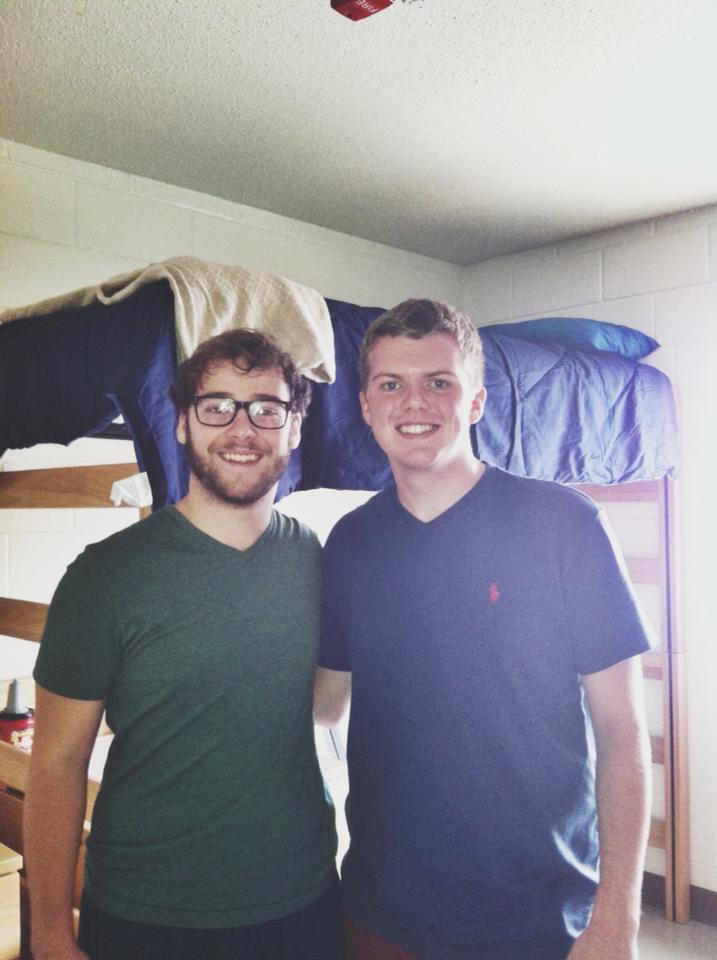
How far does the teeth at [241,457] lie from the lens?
1.34 metres

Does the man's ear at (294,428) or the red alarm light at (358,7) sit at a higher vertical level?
the red alarm light at (358,7)

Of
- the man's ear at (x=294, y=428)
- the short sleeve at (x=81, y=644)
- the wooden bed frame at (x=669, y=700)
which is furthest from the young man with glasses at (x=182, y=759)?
the wooden bed frame at (x=669, y=700)

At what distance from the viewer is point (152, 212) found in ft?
8.55

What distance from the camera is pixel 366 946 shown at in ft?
4.34

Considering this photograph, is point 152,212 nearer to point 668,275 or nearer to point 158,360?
point 158,360

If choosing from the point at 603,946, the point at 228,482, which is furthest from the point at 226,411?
the point at 603,946

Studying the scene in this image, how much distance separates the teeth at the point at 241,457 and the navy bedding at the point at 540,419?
1.29ft

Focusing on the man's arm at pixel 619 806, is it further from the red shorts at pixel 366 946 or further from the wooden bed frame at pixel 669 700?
the wooden bed frame at pixel 669 700

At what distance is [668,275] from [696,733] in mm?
1646

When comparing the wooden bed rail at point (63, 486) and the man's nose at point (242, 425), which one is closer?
the man's nose at point (242, 425)

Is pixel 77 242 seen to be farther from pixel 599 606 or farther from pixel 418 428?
pixel 599 606

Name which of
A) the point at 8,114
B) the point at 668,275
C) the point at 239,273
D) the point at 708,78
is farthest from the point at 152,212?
the point at 668,275

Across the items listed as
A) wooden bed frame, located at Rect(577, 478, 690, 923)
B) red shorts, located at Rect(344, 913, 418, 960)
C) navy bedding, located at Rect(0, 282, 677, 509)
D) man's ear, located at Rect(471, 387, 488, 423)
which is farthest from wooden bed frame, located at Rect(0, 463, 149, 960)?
wooden bed frame, located at Rect(577, 478, 690, 923)

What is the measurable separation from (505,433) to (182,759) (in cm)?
133
